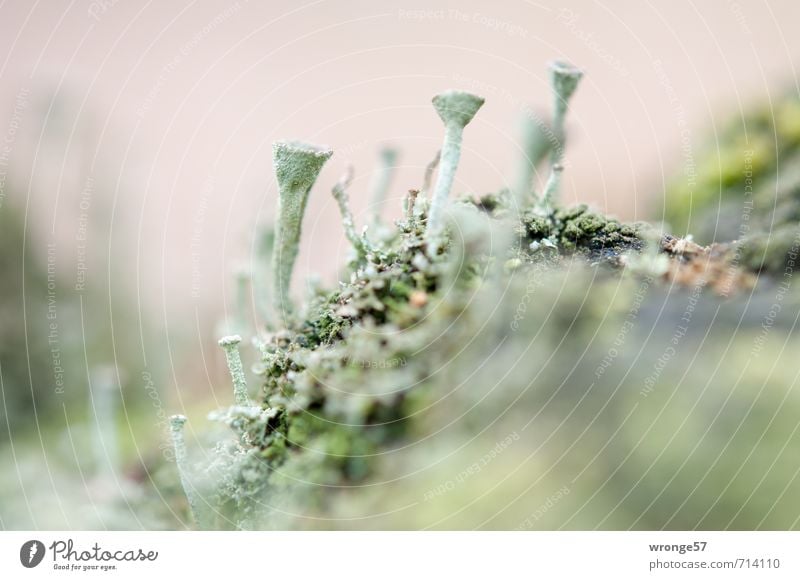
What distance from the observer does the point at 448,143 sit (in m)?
0.77

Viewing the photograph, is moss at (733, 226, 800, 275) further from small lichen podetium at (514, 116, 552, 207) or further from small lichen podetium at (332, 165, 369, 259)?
small lichen podetium at (332, 165, 369, 259)

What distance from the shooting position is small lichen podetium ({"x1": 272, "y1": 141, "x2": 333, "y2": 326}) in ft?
2.47

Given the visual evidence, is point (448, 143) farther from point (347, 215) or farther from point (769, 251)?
point (769, 251)

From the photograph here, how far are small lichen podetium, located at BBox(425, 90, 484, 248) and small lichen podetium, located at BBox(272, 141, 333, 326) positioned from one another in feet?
0.45

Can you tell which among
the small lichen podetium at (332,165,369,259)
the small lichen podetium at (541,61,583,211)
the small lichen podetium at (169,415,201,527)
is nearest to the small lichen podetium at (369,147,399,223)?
the small lichen podetium at (332,165,369,259)

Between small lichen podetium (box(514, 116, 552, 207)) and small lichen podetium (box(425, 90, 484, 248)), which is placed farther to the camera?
small lichen podetium (box(514, 116, 552, 207))

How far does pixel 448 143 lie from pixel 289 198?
8.4 inches

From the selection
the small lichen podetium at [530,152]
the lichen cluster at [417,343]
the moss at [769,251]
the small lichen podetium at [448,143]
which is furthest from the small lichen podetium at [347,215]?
the moss at [769,251]

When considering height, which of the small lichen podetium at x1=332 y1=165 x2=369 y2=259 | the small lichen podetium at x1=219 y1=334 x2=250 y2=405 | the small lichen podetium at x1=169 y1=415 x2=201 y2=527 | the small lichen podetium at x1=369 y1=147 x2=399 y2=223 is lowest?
the small lichen podetium at x1=169 y1=415 x2=201 y2=527

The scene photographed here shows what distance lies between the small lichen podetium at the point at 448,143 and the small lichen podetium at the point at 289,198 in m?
0.14

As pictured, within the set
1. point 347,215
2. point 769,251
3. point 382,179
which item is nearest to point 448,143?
point 347,215

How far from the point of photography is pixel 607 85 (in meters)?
1.67

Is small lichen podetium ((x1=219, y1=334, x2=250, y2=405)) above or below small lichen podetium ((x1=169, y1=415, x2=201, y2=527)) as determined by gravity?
above

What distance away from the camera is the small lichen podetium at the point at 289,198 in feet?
2.47
